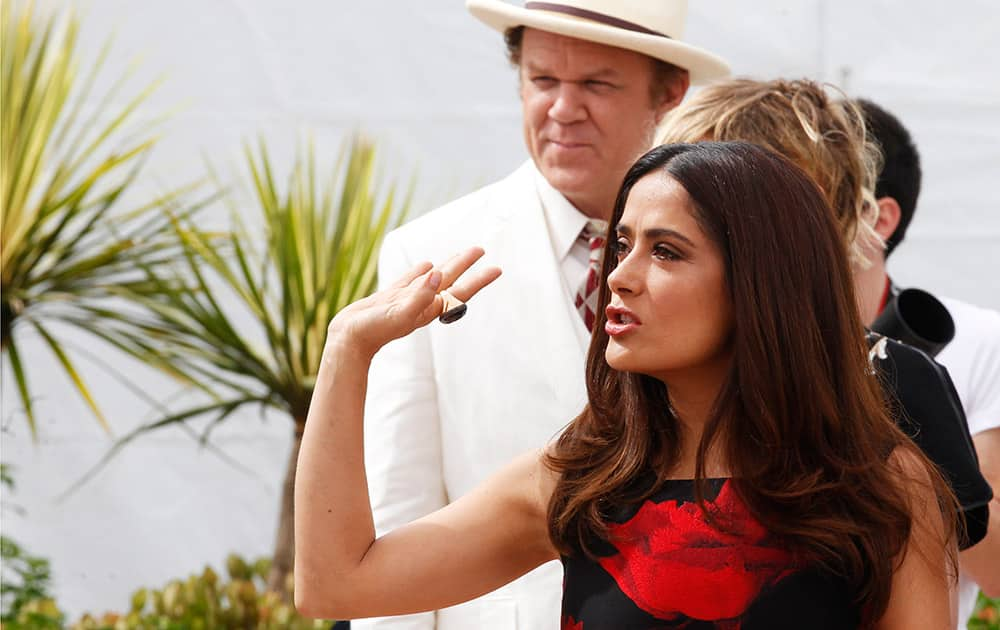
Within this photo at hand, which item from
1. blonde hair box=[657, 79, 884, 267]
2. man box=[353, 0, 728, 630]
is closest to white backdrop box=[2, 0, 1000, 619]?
man box=[353, 0, 728, 630]

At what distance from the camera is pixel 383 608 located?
167cm

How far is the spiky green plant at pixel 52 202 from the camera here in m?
4.76

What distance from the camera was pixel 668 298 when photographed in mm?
1580

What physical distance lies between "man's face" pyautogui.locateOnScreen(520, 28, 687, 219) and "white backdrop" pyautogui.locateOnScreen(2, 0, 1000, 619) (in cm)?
247

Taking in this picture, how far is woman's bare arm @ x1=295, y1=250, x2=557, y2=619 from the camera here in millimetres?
1613

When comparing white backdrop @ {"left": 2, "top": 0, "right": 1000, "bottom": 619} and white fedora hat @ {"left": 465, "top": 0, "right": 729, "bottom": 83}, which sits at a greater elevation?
white fedora hat @ {"left": 465, "top": 0, "right": 729, "bottom": 83}

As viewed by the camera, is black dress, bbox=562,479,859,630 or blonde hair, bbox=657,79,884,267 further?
blonde hair, bbox=657,79,884,267

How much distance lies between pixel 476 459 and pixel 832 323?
841 mm

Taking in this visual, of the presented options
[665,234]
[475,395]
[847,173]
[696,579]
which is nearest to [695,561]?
[696,579]

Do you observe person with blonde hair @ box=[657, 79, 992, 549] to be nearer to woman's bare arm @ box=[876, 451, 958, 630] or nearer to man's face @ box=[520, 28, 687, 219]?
woman's bare arm @ box=[876, 451, 958, 630]

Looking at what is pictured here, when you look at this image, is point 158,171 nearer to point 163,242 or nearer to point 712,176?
point 163,242

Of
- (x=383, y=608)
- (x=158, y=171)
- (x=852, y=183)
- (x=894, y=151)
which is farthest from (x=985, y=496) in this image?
(x=158, y=171)

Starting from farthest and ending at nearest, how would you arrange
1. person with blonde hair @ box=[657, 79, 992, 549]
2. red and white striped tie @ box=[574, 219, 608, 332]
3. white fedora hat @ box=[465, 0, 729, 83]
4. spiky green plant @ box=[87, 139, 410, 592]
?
1. spiky green plant @ box=[87, 139, 410, 592]
2. white fedora hat @ box=[465, 0, 729, 83]
3. red and white striped tie @ box=[574, 219, 608, 332]
4. person with blonde hair @ box=[657, 79, 992, 549]

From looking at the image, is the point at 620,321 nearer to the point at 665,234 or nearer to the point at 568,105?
the point at 665,234
